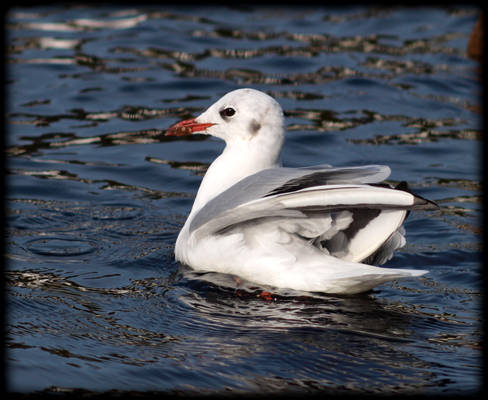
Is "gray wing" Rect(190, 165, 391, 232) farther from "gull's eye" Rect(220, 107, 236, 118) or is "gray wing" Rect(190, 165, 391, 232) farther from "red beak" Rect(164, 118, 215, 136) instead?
"red beak" Rect(164, 118, 215, 136)

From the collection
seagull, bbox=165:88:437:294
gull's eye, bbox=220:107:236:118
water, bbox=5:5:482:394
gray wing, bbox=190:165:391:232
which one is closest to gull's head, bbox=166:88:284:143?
gull's eye, bbox=220:107:236:118

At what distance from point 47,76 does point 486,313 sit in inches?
299

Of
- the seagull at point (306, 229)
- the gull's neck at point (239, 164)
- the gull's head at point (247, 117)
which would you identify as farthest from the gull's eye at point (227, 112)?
the seagull at point (306, 229)

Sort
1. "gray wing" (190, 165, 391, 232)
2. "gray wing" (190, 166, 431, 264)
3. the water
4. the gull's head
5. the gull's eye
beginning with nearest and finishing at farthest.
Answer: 1. the water
2. "gray wing" (190, 166, 431, 264)
3. "gray wing" (190, 165, 391, 232)
4. the gull's head
5. the gull's eye

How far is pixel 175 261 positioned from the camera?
19.2 feet

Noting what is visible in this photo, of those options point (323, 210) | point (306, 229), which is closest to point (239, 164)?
point (306, 229)

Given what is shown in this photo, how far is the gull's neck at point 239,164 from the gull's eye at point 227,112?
202mm

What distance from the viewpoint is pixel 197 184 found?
795 cm

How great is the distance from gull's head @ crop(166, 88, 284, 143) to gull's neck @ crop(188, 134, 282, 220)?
0.05 metres

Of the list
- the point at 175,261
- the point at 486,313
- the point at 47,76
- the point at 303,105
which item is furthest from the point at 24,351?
the point at 47,76

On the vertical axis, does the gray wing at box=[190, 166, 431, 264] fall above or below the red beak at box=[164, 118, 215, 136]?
below

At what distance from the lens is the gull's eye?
5950 mm

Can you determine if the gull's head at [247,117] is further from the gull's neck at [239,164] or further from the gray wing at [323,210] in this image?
the gray wing at [323,210]

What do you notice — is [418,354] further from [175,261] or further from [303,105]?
[303,105]
